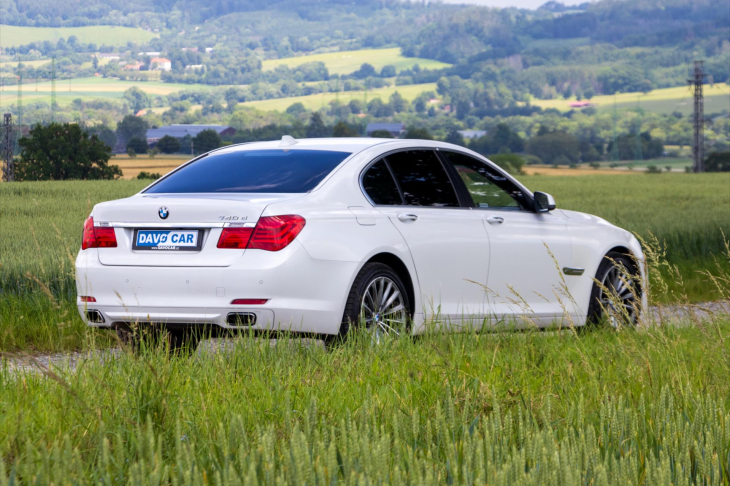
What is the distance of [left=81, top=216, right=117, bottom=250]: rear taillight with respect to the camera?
6.25m

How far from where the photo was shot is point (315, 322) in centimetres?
600

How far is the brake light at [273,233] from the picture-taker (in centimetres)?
589

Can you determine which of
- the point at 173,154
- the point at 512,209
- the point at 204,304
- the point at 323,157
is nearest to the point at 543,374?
the point at 204,304

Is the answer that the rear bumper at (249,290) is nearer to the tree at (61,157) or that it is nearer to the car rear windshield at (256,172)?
the car rear windshield at (256,172)

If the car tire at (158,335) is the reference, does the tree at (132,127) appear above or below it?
above

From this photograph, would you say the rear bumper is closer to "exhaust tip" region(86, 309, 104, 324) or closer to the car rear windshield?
"exhaust tip" region(86, 309, 104, 324)

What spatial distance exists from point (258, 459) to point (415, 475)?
0.50 m

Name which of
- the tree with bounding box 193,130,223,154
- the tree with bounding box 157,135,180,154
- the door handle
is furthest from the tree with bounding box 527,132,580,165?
the door handle

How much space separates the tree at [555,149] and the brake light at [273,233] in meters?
160

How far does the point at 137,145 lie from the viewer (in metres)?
136

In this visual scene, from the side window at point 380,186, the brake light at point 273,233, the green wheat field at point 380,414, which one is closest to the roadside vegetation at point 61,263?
the green wheat field at point 380,414

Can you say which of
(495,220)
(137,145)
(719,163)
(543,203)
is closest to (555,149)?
(719,163)

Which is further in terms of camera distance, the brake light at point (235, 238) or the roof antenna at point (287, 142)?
the roof antenna at point (287, 142)

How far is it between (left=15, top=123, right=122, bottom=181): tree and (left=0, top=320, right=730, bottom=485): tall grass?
85535 mm
